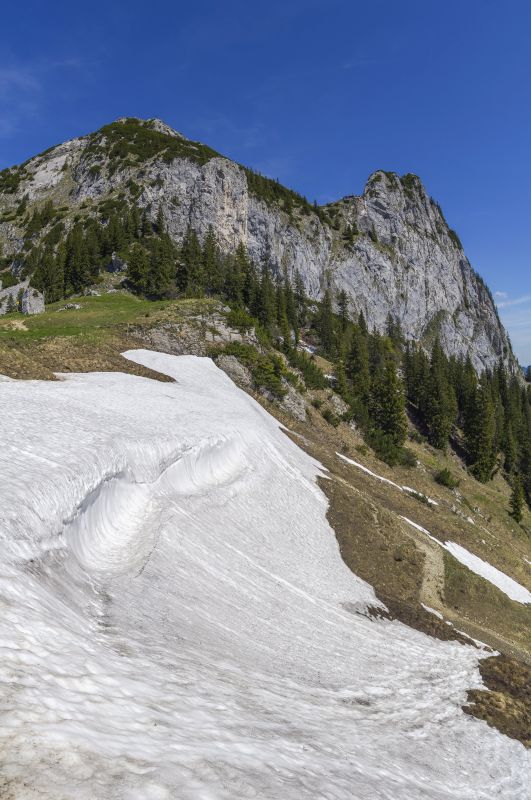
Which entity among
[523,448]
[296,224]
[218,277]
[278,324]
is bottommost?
[523,448]

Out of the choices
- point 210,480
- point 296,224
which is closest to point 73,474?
point 210,480

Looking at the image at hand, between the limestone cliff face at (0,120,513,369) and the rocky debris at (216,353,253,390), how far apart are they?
63558 mm

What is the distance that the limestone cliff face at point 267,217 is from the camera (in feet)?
325

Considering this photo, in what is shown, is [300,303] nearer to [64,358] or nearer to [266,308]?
[266,308]

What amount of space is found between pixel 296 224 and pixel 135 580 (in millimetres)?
156412

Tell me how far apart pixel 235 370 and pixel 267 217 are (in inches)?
4445

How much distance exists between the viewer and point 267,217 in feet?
459

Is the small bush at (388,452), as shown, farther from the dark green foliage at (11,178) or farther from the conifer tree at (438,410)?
the dark green foliage at (11,178)

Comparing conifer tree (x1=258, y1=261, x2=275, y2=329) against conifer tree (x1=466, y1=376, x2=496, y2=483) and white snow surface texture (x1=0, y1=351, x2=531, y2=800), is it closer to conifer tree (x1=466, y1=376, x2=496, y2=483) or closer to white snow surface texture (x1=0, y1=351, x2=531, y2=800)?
conifer tree (x1=466, y1=376, x2=496, y2=483)

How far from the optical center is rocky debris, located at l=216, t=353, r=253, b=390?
39.7m

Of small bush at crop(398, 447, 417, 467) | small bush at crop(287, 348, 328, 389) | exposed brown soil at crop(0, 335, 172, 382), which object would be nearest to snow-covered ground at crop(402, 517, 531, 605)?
exposed brown soil at crop(0, 335, 172, 382)

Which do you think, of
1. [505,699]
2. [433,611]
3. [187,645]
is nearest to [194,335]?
[433,611]

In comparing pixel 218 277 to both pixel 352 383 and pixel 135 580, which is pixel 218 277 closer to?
pixel 352 383

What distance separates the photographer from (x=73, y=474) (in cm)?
998
